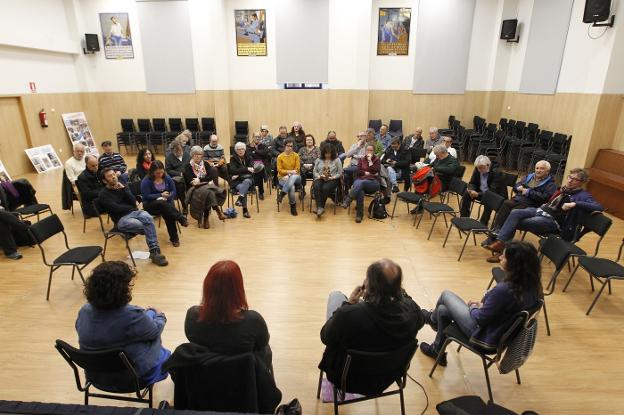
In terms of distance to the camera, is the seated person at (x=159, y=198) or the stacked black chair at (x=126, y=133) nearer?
the seated person at (x=159, y=198)

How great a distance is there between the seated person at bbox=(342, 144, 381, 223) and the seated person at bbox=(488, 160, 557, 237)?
196cm

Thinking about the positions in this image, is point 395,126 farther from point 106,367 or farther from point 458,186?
point 106,367

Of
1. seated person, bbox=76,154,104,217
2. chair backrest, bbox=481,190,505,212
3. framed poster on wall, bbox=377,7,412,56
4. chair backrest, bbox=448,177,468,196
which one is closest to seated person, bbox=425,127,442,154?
chair backrest, bbox=448,177,468,196

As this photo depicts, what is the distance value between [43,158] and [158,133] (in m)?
3.06

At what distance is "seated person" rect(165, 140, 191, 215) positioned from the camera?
611 cm

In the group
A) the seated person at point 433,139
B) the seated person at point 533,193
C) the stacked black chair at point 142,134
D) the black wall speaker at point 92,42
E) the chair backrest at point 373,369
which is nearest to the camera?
the chair backrest at point 373,369

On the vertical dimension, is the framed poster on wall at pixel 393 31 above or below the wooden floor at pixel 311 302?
above

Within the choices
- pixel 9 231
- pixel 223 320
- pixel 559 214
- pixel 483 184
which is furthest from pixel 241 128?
pixel 223 320

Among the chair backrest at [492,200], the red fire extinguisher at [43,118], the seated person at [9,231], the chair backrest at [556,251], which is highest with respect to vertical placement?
the red fire extinguisher at [43,118]

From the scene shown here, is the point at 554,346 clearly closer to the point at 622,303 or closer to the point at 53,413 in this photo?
the point at 622,303

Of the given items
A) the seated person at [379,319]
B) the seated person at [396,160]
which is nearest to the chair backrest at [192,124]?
the seated person at [396,160]

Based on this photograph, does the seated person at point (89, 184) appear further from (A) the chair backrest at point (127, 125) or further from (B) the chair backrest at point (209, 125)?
(A) the chair backrest at point (127, 125)

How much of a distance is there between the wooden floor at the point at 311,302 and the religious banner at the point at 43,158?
4503 millimetres

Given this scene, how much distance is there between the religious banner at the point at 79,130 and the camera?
10844 mm
